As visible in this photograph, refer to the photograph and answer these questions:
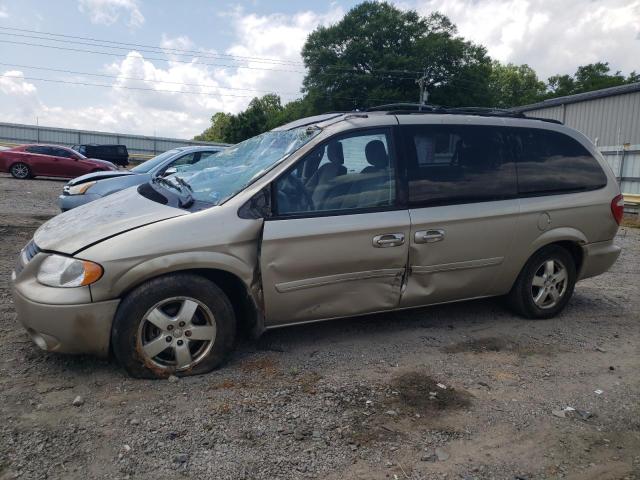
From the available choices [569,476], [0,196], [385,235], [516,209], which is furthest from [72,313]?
[0,196]

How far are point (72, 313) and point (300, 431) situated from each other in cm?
155

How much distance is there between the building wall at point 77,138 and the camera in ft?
132

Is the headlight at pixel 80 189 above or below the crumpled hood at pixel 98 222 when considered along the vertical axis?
above

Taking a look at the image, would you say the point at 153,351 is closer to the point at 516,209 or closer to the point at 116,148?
the point at 516,209

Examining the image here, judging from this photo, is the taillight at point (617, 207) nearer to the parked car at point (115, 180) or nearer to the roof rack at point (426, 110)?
the roof rack at point (426, 110)

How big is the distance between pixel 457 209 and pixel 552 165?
1.19 meters

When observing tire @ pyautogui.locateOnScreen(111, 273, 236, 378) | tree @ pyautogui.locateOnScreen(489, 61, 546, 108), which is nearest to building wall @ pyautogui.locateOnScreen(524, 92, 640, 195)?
tire @ pyautogui.locateOnScreen(111, 273, 236, 378)

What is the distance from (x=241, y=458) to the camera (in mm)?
2684

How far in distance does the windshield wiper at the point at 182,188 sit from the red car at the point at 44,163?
52.8 ft

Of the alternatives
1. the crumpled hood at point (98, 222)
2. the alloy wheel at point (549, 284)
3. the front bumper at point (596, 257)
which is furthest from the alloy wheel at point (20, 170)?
the front bumper at point (596, 257)

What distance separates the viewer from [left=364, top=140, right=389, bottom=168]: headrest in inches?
158

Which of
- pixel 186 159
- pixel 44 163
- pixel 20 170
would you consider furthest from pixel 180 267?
pixel 20 170

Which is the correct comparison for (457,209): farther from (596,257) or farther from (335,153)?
(596,257)

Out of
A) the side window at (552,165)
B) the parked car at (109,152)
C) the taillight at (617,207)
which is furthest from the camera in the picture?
the parked car at (109,152)
